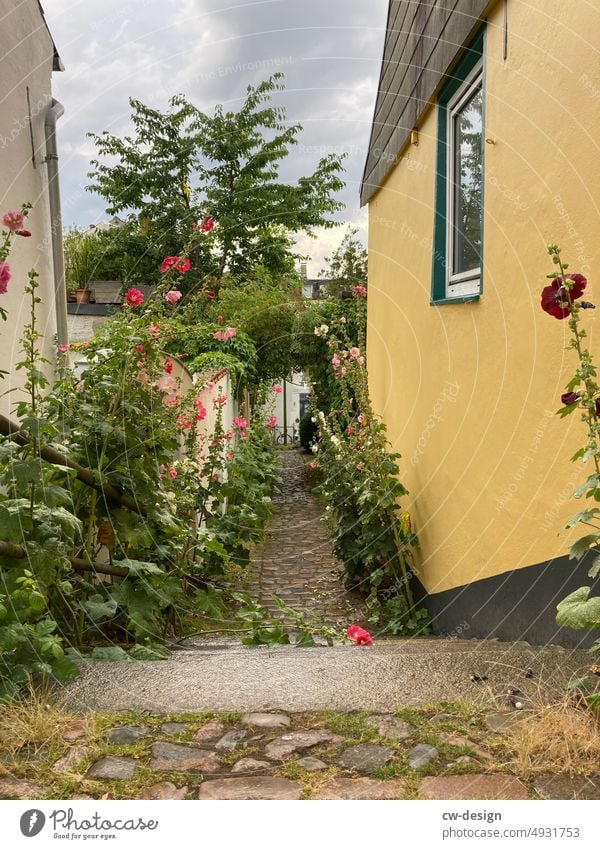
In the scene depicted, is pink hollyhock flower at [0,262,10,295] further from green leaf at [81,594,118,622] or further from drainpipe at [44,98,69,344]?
drainpipe at [44,98,69,344]

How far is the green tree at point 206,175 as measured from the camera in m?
5.42

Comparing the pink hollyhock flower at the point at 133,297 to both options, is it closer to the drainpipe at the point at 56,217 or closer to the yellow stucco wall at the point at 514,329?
the drainpipe at the point at 56,217

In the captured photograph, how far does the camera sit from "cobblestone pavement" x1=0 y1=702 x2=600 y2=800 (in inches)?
57.5

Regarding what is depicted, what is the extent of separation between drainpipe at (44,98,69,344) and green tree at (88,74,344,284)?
4.31 feet

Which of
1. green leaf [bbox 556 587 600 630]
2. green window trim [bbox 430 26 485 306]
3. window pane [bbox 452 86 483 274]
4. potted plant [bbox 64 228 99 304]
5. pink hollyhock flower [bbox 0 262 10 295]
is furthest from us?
potted plant [bbox 64 228 99 304]

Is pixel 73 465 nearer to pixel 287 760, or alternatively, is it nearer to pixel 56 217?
pixel 287 760

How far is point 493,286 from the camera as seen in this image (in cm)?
316

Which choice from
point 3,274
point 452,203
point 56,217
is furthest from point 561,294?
point 56,217

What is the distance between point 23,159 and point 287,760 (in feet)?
10.1

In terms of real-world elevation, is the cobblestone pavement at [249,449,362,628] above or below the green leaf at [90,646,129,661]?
below

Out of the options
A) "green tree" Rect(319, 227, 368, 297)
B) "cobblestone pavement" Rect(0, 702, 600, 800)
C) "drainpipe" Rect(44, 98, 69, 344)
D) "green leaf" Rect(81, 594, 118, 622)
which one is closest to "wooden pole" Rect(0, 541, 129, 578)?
"green leaf" Rect(81, 594, 118, 622)

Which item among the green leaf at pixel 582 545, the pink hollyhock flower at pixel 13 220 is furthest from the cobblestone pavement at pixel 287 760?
the pink hollyhock flower at pixel 13 220

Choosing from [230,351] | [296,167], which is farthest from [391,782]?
[230,351]
